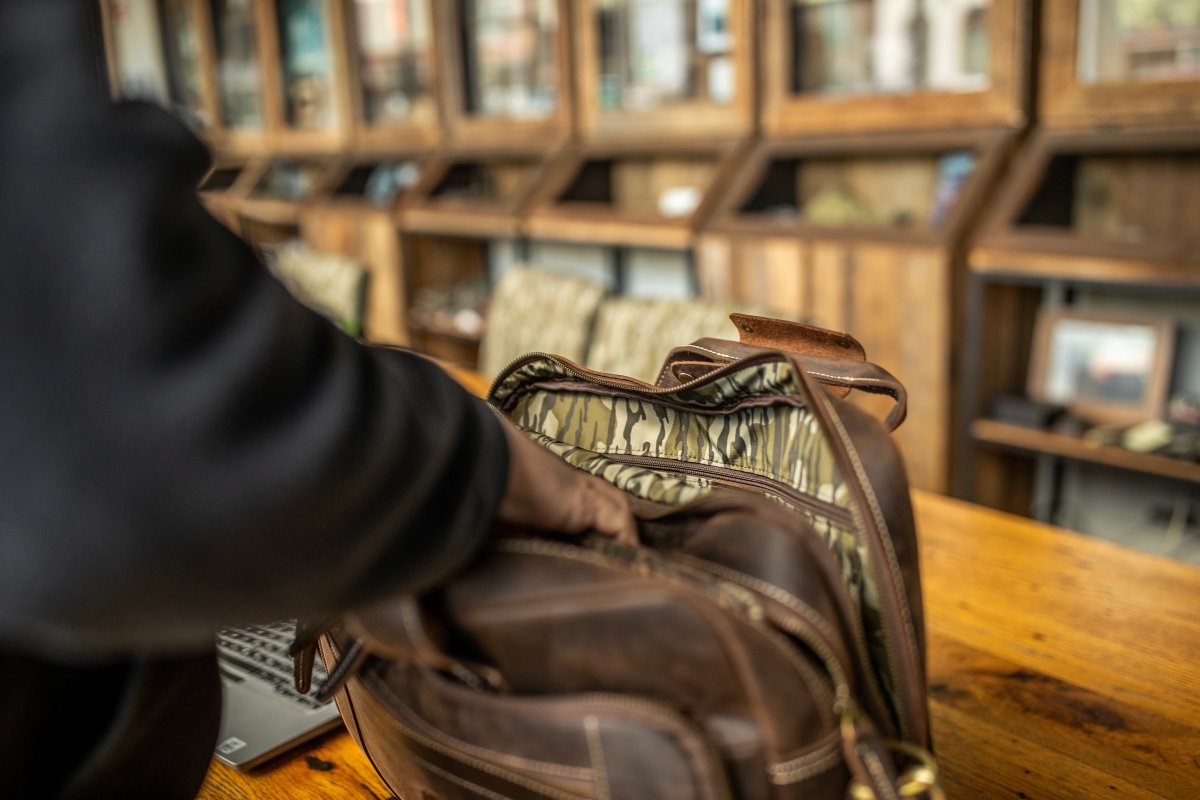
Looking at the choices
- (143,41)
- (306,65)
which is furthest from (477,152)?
(143,41)

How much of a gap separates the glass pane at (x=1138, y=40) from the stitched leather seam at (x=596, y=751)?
220cm

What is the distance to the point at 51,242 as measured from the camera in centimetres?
41

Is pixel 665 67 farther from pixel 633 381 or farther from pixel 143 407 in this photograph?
pixel 143 407

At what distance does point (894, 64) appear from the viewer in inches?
108

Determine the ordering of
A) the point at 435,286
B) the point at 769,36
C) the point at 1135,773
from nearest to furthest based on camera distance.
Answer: the point at 1135,773
the point at 769,36
the point at 435,286

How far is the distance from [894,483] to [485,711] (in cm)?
25

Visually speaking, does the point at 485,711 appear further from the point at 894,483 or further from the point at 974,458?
the point at 974,458

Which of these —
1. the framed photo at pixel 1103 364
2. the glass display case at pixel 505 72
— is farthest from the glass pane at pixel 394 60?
the framed photo at pixel 1103 364

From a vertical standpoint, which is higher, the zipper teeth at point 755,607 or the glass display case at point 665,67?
the glass display case at point 665,67

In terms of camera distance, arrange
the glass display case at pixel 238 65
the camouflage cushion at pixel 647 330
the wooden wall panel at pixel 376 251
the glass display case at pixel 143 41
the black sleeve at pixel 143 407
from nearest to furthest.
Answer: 1. the black sleeve at pixel 143 407
2. the camouflage cushion at pixel 647 330
3. the wooden wall panel at pixel 376 251
4. the glass display case at pixel 238 65
5. the glass display case at pixel 143 41

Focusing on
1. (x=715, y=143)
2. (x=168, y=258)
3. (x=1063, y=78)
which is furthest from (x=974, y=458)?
(x=168, y=258)

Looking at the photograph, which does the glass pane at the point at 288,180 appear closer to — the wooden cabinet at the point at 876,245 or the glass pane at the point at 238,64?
the glass pane at the point at 238,64

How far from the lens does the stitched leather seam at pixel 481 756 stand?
0.51m

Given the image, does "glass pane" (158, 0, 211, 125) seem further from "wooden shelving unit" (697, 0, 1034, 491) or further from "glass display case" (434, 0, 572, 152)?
"wooden shelving unit" (697, 0, 1034, 491)
